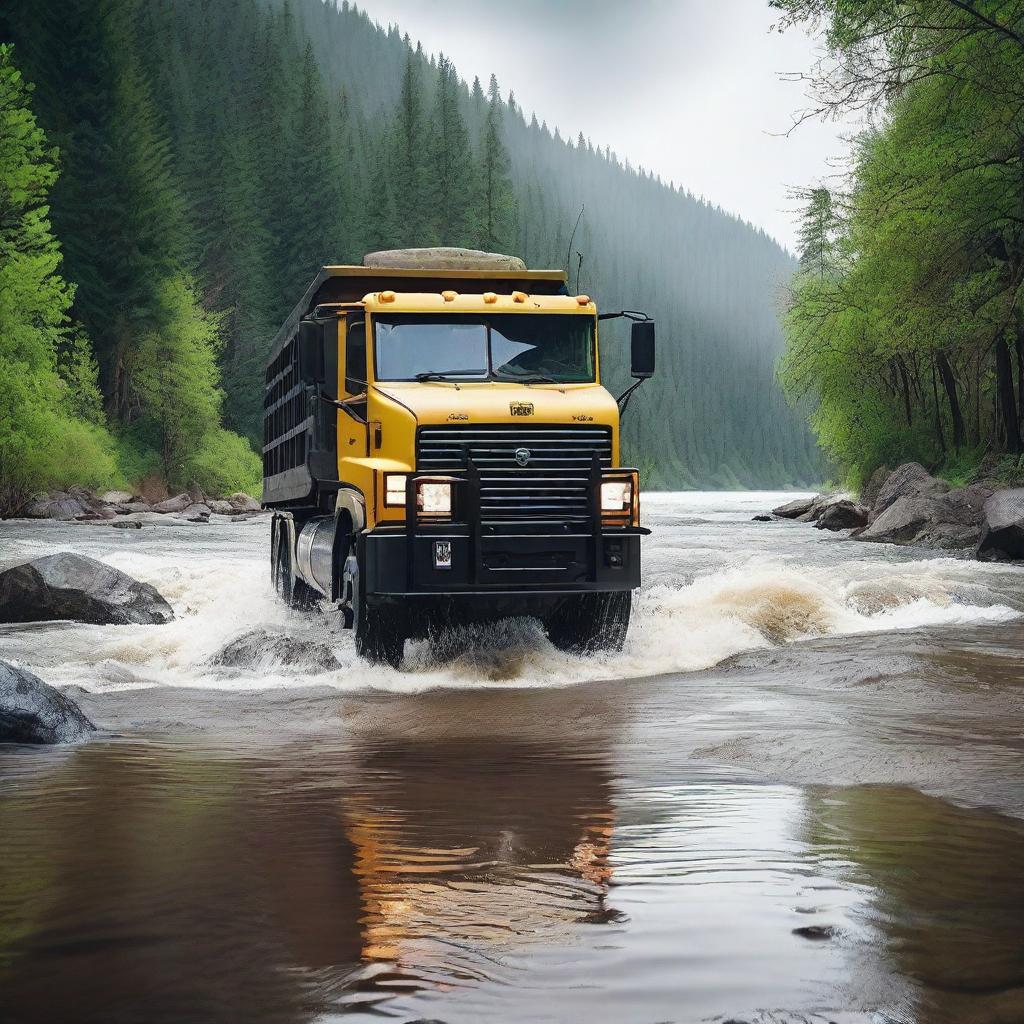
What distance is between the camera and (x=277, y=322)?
75.9 m

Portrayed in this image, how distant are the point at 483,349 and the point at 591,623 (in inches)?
109

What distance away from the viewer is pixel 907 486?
132 ft

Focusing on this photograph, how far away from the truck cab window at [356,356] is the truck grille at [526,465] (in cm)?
118

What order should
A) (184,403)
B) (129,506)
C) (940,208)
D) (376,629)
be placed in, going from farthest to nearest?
(184,403) → (129,506) → (940,208) → (376,629)

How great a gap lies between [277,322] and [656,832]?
72643mm

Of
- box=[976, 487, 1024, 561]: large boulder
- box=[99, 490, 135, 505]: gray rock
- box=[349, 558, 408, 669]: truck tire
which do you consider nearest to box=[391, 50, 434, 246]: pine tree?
box=[99, 490, 135, 505]: gray rock

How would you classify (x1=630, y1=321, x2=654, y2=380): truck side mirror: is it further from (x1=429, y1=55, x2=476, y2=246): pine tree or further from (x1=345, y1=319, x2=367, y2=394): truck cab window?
(x1=429, y1=55, x2=476, y2=246): pine tree

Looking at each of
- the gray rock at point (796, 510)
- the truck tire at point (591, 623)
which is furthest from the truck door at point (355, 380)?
the gray rock at point (796, 510)

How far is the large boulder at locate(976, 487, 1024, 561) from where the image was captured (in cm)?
2511

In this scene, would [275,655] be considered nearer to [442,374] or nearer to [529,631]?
[529,631]

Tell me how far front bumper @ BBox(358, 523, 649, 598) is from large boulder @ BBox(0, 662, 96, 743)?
324 centimetres

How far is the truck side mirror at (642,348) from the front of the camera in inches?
480

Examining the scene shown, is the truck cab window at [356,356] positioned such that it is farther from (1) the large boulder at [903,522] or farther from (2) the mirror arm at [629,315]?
(1) the large boulder at [903,522]

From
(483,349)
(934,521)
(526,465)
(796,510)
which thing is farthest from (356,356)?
(796,510)
